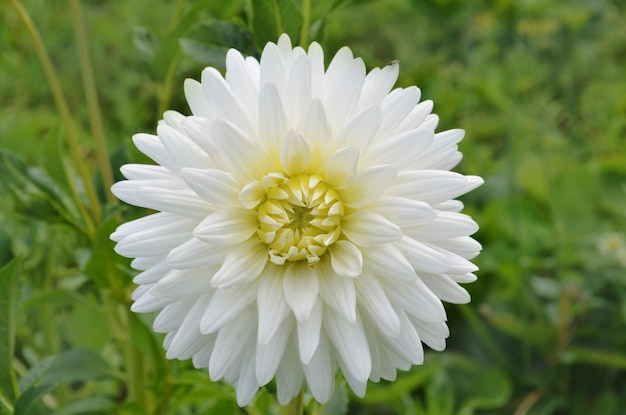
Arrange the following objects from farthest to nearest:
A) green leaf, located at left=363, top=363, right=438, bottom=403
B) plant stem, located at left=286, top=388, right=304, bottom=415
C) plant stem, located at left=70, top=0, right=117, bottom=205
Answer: green leaf, located at left=363, top=363, right=438, bottom=403 → plant stem, located at left=70, top=0, right=117, bottom=205 → plant stem, located at left=286, top=388, right=304, bottom=415

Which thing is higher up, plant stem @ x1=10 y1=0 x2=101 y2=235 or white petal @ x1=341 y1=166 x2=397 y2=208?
plant stem @ x1=10 y1=0 x2=101 y2=235

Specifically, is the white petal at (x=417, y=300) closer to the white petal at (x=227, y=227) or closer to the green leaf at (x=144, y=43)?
the white petal at (x=227, y=227)

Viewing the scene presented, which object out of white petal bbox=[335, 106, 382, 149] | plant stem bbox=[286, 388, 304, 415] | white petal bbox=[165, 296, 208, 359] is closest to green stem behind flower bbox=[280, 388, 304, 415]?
plant stem bbox=[286, 388, 304, 415]

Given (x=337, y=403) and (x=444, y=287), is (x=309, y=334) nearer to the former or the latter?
(x=444, y=287)

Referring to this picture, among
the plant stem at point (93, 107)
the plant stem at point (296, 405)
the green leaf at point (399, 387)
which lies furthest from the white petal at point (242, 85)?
the green leaf at point (399, 387)

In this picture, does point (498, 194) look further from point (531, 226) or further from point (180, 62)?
point (180, 62)

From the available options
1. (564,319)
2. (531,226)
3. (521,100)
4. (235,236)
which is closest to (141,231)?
(235,236)

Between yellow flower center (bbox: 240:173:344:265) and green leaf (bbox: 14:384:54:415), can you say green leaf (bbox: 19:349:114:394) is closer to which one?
green leaf (bbox: 14:384:54:415)
